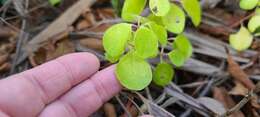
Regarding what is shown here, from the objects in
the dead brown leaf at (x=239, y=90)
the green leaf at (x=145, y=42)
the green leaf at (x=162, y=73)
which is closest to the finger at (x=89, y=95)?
the green leaf at (x=162, y=73)

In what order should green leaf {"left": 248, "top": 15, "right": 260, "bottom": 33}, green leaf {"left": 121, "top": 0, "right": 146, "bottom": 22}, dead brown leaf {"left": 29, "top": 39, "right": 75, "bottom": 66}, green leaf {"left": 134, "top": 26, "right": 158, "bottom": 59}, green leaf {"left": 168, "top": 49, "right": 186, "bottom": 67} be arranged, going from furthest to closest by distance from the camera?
dead brown leaf {"left": 29, "top": 39, "right": 75, "bottom": 66} → green leaf {"left": 248, "top": 15, "right": 260, "bottom": 33} → green leaf {"left": 168, "top": 49, "right": 186, "bottom": 67} → green leaf {"left": 121, "top": 0, "right": 146, "bottom": 22} → green leaf {"left": 134, "top": 26, "right": 158, "bottom": 59}

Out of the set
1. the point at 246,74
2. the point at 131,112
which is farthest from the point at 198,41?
the point at 131,112

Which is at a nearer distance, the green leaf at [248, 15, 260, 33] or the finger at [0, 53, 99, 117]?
the finger at [0, 53, 99, 117]

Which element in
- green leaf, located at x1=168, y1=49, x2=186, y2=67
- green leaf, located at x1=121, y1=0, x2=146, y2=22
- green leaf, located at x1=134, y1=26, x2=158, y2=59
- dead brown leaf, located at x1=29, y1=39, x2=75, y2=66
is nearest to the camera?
green leaf, located at x1=134, y1=26, x2=158, y2=59

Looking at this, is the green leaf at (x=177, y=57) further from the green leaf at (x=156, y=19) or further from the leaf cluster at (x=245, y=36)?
the leaf cluster at (x=245, y=36)

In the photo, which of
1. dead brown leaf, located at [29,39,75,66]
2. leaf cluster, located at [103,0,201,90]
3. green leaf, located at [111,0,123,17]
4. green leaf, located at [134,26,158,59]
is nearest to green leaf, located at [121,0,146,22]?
leaf cluster, located at [103,0,201,90]

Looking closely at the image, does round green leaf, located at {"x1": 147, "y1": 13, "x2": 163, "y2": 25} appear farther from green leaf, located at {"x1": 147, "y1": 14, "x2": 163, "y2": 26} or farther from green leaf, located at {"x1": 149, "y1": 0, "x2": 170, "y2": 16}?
green leaf, located at {"x1": 149, "y1": 0, "x2": 170, "y2": 16}

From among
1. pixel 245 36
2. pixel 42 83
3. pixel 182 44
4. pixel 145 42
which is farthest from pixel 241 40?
pixel 42 83

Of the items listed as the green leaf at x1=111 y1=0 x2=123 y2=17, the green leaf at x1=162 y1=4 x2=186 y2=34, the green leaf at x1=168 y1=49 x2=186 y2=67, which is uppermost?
the green leaf at x1=162 y1=4 x2=186 y2=34

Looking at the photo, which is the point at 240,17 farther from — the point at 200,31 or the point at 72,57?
the point at 72,57

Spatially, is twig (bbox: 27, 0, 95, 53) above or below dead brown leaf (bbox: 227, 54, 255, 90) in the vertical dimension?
above
